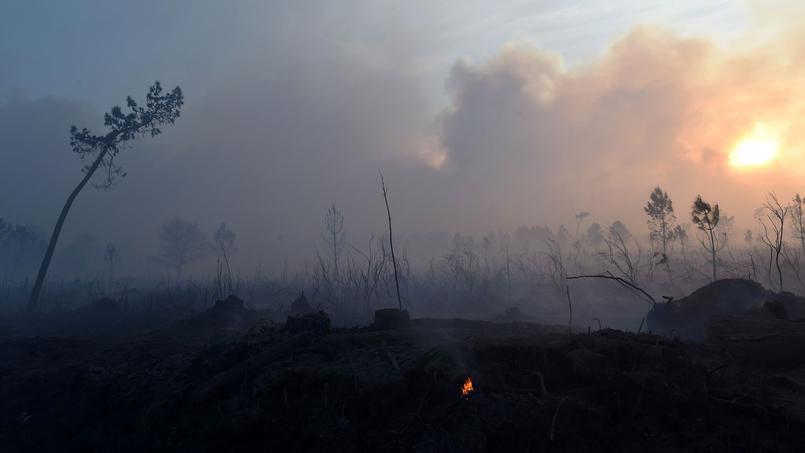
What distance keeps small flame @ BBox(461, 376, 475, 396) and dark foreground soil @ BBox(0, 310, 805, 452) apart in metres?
0.05

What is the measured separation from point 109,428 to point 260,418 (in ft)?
8.90

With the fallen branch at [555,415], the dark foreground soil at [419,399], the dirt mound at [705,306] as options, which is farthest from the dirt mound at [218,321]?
the dirt mound at [705,306]

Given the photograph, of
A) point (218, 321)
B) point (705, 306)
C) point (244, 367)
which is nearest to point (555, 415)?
point (244, 367)

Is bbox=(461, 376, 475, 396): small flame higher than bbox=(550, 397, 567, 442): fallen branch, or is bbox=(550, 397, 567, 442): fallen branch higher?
bbox=(461, 376, 475, 396): small flame

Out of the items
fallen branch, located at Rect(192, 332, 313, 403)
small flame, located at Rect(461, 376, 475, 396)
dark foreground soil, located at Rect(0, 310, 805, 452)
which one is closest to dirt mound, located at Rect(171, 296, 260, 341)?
dark foreground soil, located at Rect(0, 310, 805, 452)

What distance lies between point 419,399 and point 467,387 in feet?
1.90

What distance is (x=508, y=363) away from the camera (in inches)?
204

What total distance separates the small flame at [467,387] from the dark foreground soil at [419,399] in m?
0.05

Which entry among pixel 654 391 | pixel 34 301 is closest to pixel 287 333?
pixel 654 391

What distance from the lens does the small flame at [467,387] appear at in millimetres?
4366

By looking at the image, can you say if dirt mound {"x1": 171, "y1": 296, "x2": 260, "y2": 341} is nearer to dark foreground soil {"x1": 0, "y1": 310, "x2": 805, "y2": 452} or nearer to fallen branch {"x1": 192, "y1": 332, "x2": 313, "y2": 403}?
dark foreground soil {"x1": 0, "y1": 310, "x2": 805, "y2": 452}

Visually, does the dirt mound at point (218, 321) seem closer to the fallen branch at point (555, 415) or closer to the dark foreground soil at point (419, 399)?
the dark foreground soil at point (419, 399)

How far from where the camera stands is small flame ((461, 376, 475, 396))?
4366 mm

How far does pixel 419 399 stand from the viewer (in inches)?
180
